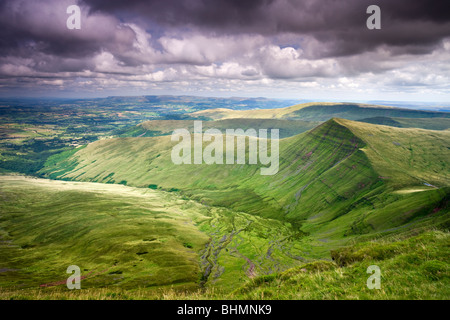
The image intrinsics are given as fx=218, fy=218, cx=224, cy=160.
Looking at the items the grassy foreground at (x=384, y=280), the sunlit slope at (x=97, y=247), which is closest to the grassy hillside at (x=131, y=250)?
the sunlit slope at (x=97, y=247)

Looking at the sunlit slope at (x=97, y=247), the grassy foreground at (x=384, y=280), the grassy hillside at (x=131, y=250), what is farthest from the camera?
the grassy hillside at (x=131, y=250)

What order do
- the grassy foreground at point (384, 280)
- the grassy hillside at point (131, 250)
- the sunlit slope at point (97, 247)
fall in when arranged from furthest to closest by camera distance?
the grassy hillside at point (131, 250) → the sunlit slope at point (97, 247) → the grassy foreground at point (384, 280)

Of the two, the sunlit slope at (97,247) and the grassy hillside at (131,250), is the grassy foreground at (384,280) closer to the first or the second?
the grassy hillside at (131,250)

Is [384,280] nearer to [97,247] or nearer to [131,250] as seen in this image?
[131,250]

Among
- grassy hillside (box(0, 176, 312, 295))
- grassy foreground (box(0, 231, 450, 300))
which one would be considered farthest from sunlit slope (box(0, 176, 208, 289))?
grassy foreground (box(0, 231, 450, 300))

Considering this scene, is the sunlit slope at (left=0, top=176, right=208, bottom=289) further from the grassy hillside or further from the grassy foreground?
the grassy foreground

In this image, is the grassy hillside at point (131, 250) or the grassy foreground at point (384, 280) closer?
the grassy foreground at point (384, 280)

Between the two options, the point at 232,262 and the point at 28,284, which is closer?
the point at 28,284

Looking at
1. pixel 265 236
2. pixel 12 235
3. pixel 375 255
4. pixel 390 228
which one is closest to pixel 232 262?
pixel 265 236

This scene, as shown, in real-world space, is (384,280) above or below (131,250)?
above

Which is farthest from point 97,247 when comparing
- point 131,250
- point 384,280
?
point 384,280
